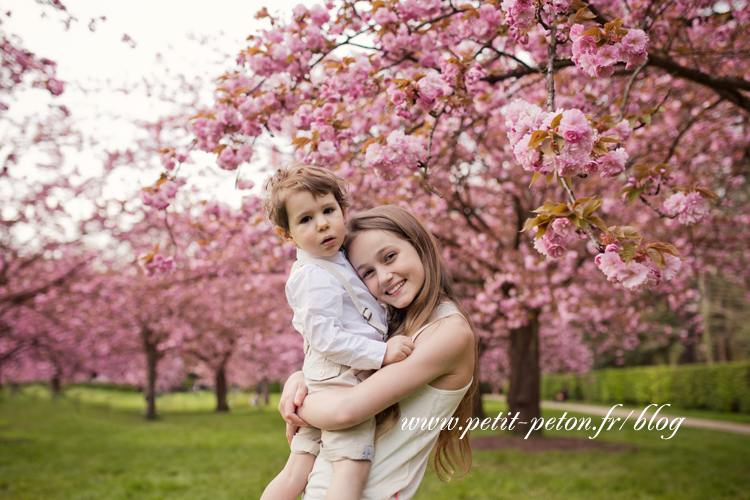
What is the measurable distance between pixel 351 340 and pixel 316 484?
1.56 feet

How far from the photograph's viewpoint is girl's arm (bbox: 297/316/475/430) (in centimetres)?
150

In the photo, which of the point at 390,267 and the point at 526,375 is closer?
the point at 390,267

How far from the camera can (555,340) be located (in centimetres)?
1733

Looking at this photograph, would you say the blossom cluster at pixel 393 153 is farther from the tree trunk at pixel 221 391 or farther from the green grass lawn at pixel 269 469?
the tree trunk at pixel 221 391

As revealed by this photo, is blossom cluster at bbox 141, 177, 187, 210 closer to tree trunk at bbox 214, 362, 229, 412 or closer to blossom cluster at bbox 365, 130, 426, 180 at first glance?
blossom cluster at bbox 365, 130, 426, 180

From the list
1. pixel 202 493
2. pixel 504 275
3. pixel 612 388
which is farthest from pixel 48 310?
pixel 612 388

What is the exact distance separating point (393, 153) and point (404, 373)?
128cm

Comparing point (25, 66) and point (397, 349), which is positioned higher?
point (25, 66)

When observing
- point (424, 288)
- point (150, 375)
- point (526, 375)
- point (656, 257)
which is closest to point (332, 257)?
point (424, 288)

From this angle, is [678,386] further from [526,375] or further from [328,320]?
[328,320]

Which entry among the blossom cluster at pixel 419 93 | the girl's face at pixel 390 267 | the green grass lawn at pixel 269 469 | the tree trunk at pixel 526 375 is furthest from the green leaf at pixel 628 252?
the tree trunk at pixel 526 375

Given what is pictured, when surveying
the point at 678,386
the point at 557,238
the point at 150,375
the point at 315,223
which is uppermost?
the point at 315,223

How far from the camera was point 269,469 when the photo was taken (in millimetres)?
6961

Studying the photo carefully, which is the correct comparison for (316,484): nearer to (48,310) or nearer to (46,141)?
(46,141)
